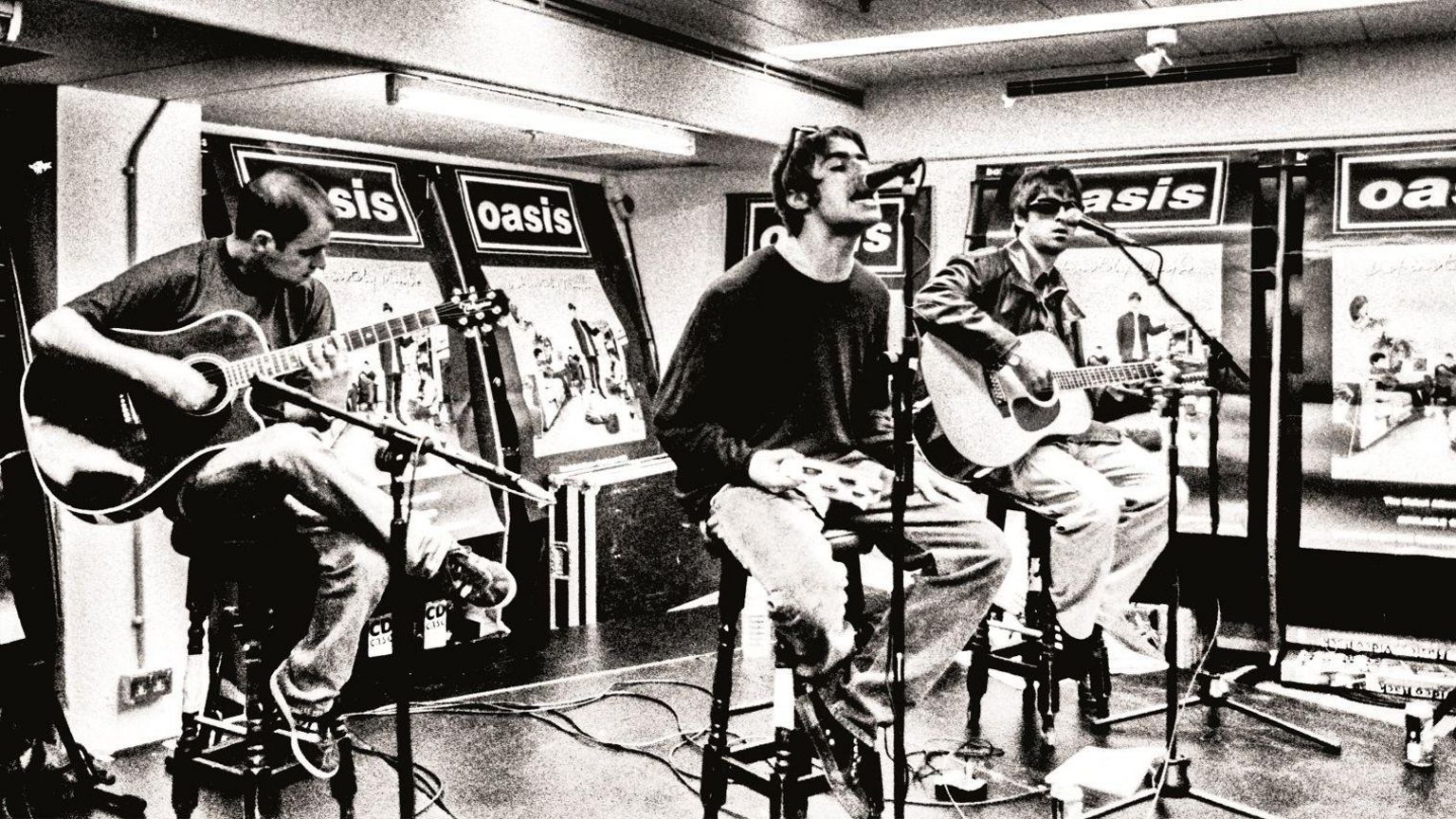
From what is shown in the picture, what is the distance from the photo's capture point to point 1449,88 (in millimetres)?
6277

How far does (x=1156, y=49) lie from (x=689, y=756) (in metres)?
3.73

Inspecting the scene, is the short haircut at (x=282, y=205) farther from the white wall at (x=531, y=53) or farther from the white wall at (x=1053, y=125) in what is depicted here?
the white wall at (x=1053, y=125)

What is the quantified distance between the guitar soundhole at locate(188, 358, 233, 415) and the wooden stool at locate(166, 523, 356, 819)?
0.37 meters

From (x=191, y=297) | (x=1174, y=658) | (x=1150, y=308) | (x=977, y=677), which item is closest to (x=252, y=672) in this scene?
(x=191, y=297)

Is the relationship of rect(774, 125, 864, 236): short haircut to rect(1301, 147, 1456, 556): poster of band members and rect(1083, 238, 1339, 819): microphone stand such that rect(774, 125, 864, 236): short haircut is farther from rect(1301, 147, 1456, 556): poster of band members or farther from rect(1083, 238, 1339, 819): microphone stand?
rect(1301, 147, 1456, 556): poster of band members

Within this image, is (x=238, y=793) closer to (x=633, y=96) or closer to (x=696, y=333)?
(x=696, y=333)

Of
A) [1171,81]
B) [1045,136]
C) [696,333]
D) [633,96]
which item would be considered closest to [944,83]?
[1045,136]

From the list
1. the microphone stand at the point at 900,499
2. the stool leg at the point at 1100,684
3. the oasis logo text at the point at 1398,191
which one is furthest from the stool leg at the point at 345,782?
the oasis logo text at the point at 1398,191

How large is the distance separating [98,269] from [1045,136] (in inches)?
180

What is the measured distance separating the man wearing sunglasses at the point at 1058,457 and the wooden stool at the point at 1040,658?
4 cm

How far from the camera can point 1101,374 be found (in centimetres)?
525

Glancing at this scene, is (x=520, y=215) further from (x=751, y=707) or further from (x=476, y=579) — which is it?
(x=476, y=579)

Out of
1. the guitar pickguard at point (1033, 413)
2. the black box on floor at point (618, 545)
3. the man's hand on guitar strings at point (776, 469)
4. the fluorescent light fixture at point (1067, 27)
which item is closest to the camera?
the man's hand on guitar strings at point (776, 469)

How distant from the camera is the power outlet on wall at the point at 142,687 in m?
5.08
